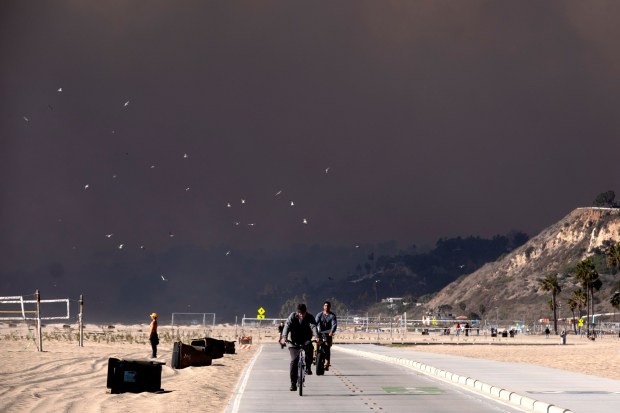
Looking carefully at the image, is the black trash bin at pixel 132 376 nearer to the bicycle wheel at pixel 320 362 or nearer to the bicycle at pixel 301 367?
the bicycle at pixel 301 367

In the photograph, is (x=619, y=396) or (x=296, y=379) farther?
(x=296, y=379)

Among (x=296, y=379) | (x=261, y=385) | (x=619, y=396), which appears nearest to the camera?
(x=619, y=396)

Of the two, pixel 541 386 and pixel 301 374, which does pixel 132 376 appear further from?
pixel 541 386

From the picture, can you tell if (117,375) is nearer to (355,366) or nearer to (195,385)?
(195,385)

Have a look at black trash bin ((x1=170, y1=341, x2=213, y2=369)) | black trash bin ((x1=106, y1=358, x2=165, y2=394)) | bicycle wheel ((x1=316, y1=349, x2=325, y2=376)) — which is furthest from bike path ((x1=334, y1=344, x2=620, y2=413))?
black trash bin ((x1=170, y1=341, x2=213, y2=369))

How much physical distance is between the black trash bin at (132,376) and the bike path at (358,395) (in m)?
2.16

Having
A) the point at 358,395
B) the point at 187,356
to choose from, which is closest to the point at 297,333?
the point at 358,395

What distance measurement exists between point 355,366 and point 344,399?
17.3m

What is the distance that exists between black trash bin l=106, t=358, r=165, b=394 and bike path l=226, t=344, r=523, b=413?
2156mm

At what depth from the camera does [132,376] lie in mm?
25484

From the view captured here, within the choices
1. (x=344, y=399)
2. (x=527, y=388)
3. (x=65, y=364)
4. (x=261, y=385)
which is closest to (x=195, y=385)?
(x=261, y=385)

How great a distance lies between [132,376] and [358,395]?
5662 millimetres

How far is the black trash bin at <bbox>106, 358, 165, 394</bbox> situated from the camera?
82.4 feet

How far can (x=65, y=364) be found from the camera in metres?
39.5
